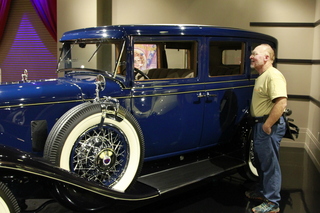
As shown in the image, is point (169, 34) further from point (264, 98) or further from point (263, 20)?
point (263, 20)

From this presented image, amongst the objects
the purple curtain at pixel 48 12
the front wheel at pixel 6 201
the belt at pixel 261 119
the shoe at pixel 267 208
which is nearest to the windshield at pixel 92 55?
the front wheel at pixel 6 201

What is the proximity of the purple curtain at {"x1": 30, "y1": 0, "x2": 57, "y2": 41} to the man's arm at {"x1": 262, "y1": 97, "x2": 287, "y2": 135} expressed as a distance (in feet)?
16.9

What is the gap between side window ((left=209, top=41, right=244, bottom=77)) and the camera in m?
3.60

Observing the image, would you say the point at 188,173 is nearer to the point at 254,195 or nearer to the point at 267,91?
the point at 254,195

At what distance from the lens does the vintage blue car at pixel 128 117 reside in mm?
2260

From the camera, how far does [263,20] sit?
5758 mm

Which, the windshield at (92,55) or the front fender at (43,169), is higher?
the windshield at (92,55)

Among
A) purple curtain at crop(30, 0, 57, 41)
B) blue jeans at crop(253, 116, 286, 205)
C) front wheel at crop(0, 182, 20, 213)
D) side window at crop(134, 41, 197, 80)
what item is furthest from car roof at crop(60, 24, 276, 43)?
purple curtain at crop(30, 0, 57, 41)

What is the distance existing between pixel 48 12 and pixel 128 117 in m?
4.99

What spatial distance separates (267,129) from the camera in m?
3.01

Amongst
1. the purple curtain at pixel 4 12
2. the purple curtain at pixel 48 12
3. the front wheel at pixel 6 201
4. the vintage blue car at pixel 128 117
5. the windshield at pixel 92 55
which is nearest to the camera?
the front wheel at pixel 6 201

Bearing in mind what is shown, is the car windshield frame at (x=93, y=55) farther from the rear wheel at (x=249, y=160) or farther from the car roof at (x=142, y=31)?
the rear wheel at (x=249, y=160)

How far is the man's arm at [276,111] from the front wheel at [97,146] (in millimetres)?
1247

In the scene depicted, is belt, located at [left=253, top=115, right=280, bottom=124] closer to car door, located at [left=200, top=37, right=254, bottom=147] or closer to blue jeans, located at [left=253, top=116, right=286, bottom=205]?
blue jeans, located at [left=253, top=116, right=286, bottom=205]
